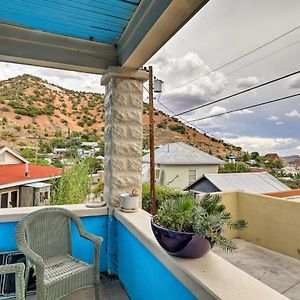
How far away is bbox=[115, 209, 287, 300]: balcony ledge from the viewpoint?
746 millimetres

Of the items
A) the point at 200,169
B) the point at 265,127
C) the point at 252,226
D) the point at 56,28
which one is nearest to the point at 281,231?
the point at 252,226

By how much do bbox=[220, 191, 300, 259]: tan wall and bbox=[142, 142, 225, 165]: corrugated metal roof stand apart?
1974 mm

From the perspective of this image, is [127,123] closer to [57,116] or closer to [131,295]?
[57,116]

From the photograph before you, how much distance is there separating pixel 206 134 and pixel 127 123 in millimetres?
3925

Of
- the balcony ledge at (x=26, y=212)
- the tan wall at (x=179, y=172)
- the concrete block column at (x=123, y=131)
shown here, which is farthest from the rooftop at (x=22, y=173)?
the tan wall at (x=179, y=172)

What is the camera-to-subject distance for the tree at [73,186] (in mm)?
2623

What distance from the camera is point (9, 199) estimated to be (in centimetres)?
261

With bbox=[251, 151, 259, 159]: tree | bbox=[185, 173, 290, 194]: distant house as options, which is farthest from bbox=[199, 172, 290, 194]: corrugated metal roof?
bbox=[251, 151, 259, 159]: tree

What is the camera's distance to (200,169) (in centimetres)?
840

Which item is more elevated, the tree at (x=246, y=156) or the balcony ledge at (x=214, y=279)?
the tree at (x=246, y=156)

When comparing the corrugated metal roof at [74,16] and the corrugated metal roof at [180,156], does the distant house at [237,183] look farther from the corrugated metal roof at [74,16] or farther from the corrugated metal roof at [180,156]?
the corrugated metal roof at [74,16]

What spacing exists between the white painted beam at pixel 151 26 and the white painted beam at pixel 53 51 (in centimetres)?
22

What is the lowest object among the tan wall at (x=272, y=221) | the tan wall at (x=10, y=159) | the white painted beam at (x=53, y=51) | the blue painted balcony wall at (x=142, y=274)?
the tan wall at (x=272, y=221)

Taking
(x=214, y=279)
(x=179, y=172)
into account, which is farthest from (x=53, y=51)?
(x=179, y=172)
